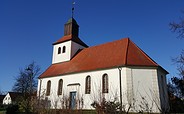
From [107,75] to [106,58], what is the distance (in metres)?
2.57

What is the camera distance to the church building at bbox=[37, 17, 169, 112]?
15.9 meters

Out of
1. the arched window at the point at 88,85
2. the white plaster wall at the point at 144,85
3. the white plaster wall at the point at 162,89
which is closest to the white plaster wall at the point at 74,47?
the arched window at the point at 88,85

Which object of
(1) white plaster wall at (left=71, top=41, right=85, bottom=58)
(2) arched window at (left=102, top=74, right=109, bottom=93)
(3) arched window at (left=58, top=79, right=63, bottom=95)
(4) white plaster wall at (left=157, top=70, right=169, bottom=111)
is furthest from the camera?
(1) white plaster wall at (left=71, top=41, right=85, bottom=58)

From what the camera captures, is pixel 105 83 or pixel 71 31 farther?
pixel 71 31

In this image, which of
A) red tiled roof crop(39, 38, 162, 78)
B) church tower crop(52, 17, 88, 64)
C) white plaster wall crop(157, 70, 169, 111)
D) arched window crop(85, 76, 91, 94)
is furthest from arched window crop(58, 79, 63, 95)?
white plaster wall crop(157, 70, 169, 111)

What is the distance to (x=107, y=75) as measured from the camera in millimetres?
17734

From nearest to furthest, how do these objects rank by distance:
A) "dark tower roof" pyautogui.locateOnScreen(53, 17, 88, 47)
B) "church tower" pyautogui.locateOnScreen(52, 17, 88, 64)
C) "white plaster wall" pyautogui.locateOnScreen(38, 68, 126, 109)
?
"white plaster wall" pyautogui.locateOnScreen(38, 68, 126, 109) < "church tower" pyautogui.locateOnScreen(52, 17, 88, 64) < "dark tower roof" pyautogui.locateOnScreen(53, 17, 88, 47)

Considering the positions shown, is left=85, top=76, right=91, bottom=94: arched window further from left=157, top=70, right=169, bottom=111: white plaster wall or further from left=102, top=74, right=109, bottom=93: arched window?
left=157, top=70, right=169, bottom=111: white plaster wall

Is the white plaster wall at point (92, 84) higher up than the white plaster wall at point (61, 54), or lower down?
lower down

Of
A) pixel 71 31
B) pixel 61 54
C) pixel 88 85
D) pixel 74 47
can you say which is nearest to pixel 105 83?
pixel 88 85

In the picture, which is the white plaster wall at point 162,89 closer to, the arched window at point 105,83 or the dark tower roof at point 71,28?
the arched window at point 105,83

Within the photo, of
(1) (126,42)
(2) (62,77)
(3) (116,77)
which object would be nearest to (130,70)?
(3) (116,77)

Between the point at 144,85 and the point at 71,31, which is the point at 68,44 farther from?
the point at 144,85

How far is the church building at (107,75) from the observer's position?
15.9 m
